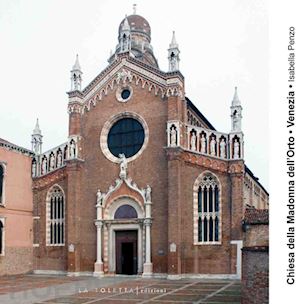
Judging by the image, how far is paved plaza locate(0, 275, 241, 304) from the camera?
17328mm

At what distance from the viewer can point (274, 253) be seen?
5648 millimetres

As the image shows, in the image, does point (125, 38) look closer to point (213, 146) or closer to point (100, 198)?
point (213, 146)

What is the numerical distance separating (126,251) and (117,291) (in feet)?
27.3

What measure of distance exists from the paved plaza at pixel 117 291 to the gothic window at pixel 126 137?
785cm

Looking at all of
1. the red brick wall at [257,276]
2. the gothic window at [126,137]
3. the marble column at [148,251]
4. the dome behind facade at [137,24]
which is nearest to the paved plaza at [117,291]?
the marble column at [148,251]

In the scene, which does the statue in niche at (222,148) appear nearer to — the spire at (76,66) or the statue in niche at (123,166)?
the statue in niche at (123,166)

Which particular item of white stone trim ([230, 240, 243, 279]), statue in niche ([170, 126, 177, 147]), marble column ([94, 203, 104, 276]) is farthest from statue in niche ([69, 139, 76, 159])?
white stone trim ([230, 240, 243, 279])

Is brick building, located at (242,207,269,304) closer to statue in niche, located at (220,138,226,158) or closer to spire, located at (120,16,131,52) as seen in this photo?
statue in niche, located at (220,138,226,158)

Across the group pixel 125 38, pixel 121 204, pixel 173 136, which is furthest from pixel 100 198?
pixel 125 38

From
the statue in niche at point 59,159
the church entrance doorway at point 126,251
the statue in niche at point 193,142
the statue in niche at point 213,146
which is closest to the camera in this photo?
the statue in niche at point 213,146

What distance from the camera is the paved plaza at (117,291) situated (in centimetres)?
1733

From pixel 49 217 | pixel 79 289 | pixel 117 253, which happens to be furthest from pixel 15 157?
pixel 79 289

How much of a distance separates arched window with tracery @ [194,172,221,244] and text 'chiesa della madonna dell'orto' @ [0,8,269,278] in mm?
58

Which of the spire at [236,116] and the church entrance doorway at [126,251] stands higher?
the spire at [236,116]
